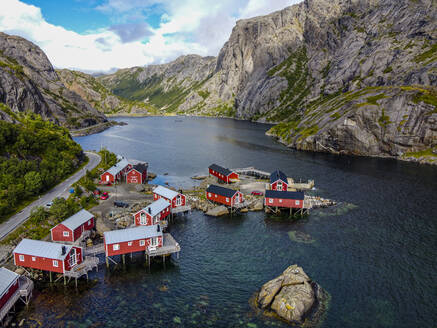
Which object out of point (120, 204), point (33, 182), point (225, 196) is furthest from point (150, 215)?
point (33, 182)

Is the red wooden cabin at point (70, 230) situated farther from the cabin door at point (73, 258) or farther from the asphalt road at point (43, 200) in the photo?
the asphalt road at point (43, 200)

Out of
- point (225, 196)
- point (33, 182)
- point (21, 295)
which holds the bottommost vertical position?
point (21, 295)

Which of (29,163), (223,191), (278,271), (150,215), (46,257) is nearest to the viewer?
(46,257)

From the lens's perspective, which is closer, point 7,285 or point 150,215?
point 7,285

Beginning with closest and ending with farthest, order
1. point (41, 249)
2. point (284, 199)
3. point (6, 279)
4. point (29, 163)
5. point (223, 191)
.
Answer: point (6, 279), point (41, 249), point (284, 199), point (29, 163), point (223, 191)

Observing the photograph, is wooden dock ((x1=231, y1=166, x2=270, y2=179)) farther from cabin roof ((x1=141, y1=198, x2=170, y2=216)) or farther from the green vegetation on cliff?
the green vegetation on cliff

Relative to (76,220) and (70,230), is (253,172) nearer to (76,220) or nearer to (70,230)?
(76,220)

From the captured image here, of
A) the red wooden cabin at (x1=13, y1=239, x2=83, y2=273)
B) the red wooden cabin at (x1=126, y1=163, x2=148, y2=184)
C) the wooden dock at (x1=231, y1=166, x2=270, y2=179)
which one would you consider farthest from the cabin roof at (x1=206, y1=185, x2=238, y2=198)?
the red wooden cabin at (x1=13, y1=239, x2=83, y2=273)
